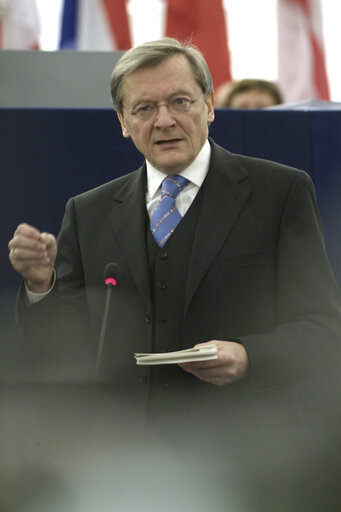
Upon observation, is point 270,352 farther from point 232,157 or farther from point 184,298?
point 232,157

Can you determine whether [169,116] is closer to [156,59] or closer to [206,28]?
[156,59]

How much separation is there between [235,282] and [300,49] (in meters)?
3.38

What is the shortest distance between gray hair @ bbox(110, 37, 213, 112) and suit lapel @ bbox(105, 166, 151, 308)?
0.77 feet

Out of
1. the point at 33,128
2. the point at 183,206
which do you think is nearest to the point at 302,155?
the point at 183,206

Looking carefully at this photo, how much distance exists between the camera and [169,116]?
204 cm

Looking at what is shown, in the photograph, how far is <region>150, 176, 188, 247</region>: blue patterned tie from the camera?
6.72 feet

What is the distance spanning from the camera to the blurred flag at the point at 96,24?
4816 millimetres

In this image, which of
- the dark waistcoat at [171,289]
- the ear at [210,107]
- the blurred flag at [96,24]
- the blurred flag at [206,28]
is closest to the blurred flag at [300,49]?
the blurred flag at [206,28]

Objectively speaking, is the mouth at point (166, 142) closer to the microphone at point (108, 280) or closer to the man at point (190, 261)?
the man at point (190, 261)

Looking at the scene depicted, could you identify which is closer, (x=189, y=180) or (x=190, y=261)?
(x=190, y=261)

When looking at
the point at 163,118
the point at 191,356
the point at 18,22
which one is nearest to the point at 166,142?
the point at 163,118

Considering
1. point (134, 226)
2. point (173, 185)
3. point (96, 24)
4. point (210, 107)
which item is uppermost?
point (96, 24)

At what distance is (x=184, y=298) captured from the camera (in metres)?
2.01

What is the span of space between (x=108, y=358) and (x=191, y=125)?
0.65 m
